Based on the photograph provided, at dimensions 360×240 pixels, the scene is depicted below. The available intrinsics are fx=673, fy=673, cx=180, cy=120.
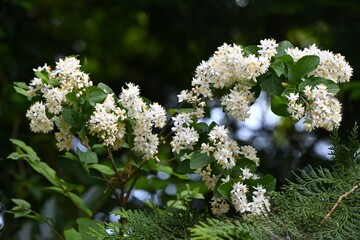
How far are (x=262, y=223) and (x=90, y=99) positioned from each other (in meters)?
0.35

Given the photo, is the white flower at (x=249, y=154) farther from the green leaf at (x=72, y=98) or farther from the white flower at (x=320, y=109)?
the green leaf at (x=72, y=98)

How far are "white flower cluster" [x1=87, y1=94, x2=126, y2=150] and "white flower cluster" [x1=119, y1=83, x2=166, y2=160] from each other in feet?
0.06

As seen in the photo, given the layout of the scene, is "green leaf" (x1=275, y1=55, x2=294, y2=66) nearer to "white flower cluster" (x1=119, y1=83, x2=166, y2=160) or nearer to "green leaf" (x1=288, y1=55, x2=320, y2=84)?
"green leaf" (x1=288, y1=55, x2=320, y2=84)

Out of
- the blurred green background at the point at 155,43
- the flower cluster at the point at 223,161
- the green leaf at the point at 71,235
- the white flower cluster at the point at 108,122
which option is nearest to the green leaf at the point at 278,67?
the flower cluster at the point at 223,161

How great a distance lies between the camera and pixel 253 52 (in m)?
1.04

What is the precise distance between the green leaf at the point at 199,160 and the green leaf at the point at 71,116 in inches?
7.2

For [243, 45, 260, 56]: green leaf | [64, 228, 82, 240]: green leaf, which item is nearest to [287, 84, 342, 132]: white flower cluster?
[243, 45, 260, 56]: green leaf

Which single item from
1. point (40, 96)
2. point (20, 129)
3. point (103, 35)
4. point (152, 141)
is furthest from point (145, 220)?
point (103, 35)

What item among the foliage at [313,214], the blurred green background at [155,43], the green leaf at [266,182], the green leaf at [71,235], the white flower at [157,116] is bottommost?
the foliage at [313,214]

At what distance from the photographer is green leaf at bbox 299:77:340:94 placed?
3.23ft

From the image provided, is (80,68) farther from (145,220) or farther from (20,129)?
(20,129)

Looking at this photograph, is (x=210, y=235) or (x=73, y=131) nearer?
(x=210, y=235)

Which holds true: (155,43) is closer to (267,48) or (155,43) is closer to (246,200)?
(267,48)

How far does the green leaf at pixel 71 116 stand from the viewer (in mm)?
1027
